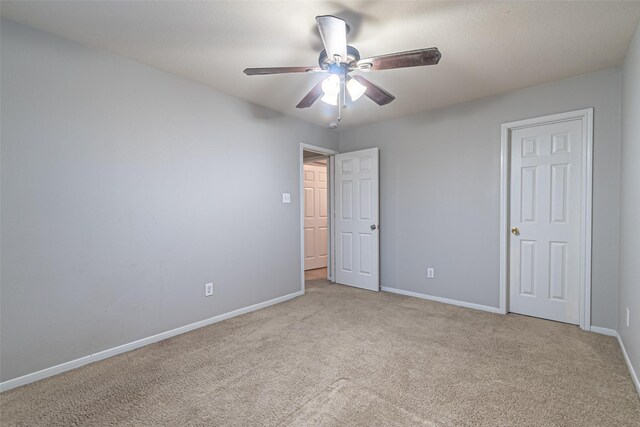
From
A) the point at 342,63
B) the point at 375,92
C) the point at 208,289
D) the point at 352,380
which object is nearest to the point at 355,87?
the point at 375,92

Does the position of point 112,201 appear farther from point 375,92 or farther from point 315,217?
point 315,217

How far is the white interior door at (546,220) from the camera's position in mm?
2852

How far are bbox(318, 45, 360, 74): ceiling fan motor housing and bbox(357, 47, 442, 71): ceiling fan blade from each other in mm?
89

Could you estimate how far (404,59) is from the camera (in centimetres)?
181

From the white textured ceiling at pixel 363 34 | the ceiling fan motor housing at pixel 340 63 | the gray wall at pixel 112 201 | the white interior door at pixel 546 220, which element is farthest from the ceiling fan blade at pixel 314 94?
the white interior door at pixel 546 220

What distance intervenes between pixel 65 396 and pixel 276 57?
2.70 m

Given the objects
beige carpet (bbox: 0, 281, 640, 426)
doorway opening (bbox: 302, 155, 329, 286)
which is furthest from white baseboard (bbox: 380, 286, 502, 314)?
doorway opening (bbox: 302, 155, 329, 286)

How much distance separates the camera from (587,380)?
1965mm

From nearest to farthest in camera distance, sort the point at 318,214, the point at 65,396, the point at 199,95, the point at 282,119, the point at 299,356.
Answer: the point at 65,396, the point at 299,356, the point at 199,95, the point at 282,119, the point at 318,214

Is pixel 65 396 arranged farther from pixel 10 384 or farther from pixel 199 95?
pixel 199 95

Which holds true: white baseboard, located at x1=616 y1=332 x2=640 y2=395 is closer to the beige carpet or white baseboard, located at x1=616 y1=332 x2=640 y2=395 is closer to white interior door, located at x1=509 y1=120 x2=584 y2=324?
the beige carpet

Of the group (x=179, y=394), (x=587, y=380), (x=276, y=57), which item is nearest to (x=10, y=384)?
(x=179, y=394)

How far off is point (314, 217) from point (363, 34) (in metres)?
3.90

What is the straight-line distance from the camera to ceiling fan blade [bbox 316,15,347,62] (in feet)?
5.19
